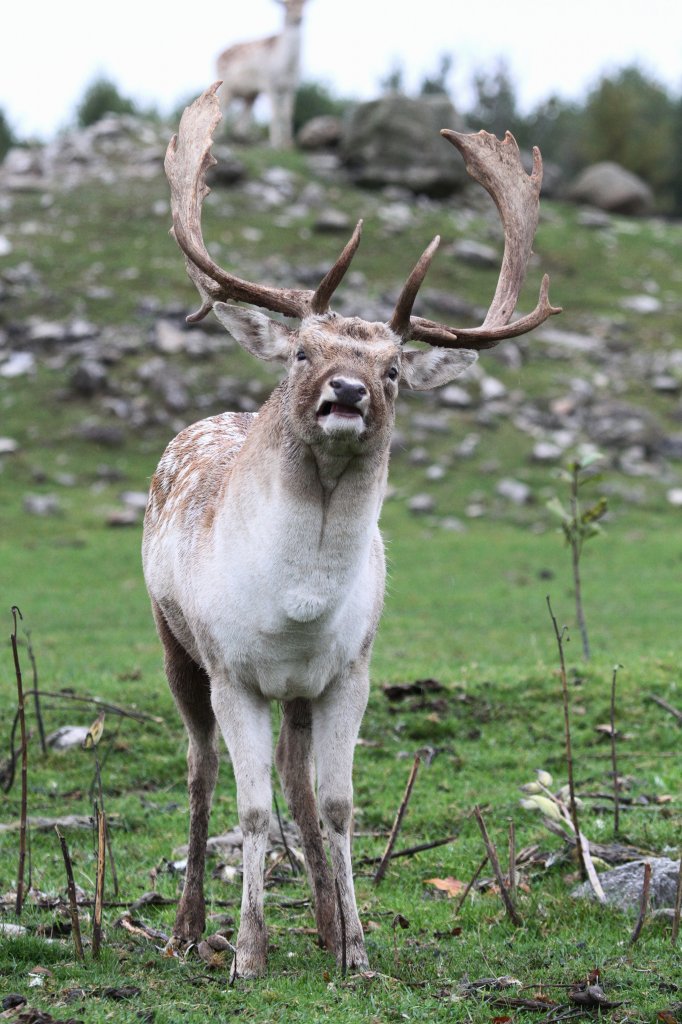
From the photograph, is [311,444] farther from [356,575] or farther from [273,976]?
[273,976]

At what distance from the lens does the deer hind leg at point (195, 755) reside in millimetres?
6109

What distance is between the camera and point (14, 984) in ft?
Answer: 16.8

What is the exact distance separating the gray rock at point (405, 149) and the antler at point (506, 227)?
2484cm

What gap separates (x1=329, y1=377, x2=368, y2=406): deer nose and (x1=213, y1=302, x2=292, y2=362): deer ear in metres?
0.68

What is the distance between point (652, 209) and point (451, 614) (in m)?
24.5

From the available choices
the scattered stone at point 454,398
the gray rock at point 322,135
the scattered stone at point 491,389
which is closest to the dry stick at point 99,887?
the scattered stone at point 454,398

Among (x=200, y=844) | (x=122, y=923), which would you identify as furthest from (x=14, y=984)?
(x=200, y=844)

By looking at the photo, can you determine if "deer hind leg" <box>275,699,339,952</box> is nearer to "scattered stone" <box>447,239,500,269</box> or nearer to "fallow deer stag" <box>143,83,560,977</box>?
"fallow deer stag" <box>143,83,560,977</box>

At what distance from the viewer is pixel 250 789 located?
5.59 m

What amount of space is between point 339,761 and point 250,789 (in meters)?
0.39

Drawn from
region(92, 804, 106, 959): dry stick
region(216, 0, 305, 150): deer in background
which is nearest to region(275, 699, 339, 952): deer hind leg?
region(92, 804, 106, 959): dry stick

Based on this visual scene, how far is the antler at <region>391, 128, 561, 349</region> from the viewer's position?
602 centimetres

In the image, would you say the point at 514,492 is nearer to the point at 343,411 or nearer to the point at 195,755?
the point at 195,755

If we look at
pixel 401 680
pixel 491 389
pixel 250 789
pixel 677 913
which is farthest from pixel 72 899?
pixel 491 389
